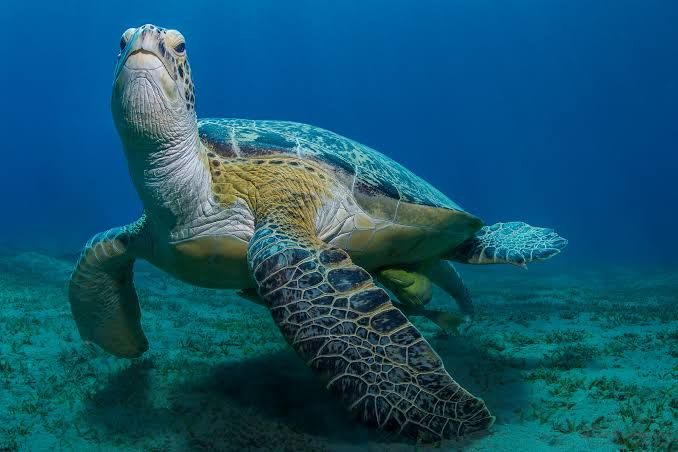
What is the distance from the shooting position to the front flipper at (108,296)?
12.6 ft

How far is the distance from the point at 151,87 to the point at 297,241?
1.17m

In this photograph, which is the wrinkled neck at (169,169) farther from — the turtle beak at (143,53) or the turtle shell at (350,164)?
the turtle shell at (350,164)

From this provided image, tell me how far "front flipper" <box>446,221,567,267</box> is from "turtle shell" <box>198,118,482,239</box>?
569 mm

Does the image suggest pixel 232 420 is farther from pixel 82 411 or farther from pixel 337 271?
pixel 337 271

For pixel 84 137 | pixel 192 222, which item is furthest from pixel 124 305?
pixel 84 137

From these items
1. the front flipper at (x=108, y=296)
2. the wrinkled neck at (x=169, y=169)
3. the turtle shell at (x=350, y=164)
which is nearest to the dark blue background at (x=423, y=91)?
the front flipper at (x=108, y=296)

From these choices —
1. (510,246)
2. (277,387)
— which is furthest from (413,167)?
(277,387)

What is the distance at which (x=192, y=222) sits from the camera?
119 inches

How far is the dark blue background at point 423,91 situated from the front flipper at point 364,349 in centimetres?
7894

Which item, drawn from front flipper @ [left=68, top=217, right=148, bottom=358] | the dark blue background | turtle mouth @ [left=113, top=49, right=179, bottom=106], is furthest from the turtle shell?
the dark blue background

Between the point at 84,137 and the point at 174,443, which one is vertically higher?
the point at 84,137

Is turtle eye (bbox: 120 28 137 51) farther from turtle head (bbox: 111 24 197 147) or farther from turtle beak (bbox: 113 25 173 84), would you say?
turtle beak (bbox: 113 25 173 84)

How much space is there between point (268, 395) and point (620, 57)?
101 meters

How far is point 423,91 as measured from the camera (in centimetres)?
11325
